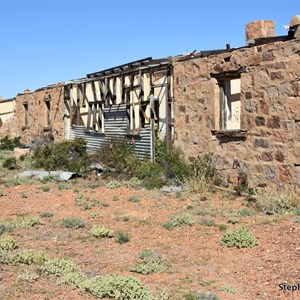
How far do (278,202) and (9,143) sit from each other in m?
19.5

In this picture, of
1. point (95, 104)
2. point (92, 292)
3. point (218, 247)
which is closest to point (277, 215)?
point (218, 247)

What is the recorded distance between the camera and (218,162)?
11117 millimetres

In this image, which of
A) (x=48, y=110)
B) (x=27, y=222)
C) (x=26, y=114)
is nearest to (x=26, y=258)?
(x=27, y=222)

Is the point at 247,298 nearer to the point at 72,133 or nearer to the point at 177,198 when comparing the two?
the point at 177,198

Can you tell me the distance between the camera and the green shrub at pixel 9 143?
80.9 feet

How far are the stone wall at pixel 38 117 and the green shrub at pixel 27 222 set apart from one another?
12972mm

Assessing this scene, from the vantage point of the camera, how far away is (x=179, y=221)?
7.84 metres

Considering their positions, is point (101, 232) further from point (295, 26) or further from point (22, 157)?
point (22, 157)

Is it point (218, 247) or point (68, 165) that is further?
point (68, 165)

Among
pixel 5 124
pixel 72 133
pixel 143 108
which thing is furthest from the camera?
pixel 5 124

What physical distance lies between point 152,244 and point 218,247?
975 mm

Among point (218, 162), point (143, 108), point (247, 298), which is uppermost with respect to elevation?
point (143, 108)

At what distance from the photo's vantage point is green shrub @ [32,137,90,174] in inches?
576

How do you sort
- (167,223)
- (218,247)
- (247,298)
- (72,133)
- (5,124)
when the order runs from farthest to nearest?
(5,124) → (72,133) → (167,223) → (218,247) → (247,298)
